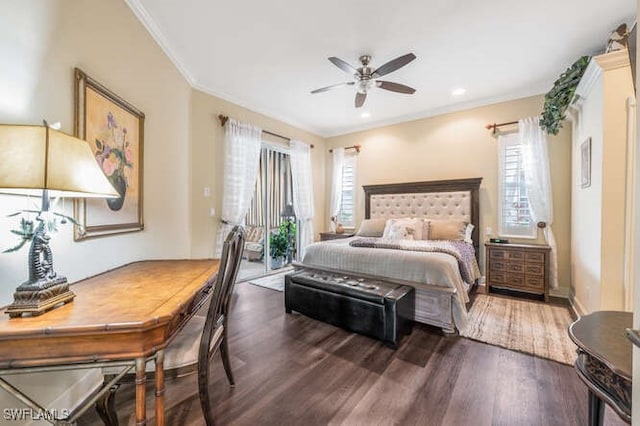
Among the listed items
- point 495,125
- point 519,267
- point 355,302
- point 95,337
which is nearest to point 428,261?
point 355,302

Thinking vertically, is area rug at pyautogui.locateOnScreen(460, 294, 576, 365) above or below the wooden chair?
below

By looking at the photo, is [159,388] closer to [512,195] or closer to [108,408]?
[108,408]

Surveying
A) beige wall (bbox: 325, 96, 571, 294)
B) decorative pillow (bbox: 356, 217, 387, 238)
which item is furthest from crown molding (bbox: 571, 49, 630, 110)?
decorative pillow (bbox: 356, 217, 387, 238)

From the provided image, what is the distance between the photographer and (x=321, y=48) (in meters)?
2.81

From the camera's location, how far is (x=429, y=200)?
4.50 metres

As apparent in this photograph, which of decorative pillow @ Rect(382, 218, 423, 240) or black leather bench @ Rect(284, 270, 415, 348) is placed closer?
black leather bench @ Rect(284, 270, 415, 348)

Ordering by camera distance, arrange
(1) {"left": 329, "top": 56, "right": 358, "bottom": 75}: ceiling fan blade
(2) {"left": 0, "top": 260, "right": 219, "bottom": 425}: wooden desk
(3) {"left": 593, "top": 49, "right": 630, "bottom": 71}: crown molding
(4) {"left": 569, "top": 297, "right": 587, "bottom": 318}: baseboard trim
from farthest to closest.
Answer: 1. (4) {"left": 569, "top": 297, "right": 587, "bottom": 318}: baseboard trim
2. (1) {"left": 329, "top": 56, "right": 358, "bottom": 75}: ceiling fan blade
3. (3) {"left": 593, "top": 49, "right": 630, "bottom": 71}: crown molding
4. (2) {"left": 0, "top": 260, "right": 219, "bottom": 425}: wooden desk

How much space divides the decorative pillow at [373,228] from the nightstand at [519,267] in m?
1.56

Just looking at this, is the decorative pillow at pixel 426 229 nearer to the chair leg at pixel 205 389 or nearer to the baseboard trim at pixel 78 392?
the chair leg at pixel 205 389

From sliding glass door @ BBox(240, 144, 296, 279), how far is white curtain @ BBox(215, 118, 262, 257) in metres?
0.50

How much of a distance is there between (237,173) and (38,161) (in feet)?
10.2

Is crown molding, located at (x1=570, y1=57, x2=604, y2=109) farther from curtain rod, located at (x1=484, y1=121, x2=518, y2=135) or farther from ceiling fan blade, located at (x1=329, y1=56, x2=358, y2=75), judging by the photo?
ceiling fan blade, located at (x1=329, y1=56, x2=358, y2=75)

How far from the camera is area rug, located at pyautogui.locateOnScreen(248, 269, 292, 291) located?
4.13 m

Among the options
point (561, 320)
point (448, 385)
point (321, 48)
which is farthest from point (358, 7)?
A: point (561, 320)
